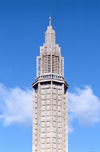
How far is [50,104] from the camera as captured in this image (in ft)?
433

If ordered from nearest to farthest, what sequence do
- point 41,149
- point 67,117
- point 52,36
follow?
1. point 41,149
2. point 67,117
3. point 52,36

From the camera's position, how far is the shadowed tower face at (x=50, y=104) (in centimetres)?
12850

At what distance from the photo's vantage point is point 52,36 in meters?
145

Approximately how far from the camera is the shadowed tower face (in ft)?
422

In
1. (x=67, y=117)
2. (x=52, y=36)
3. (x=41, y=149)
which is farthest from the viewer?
(x=52, y=36)

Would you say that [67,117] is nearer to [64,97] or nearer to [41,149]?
[64,97]

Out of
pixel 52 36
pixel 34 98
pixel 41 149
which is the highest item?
pixel 52 36

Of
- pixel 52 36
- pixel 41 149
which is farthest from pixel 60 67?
pixel 41 149

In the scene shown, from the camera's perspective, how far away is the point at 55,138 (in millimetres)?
128750

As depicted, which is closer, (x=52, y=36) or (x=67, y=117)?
(x=67, y=117)

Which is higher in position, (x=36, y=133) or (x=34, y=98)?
(x=34, y=98)

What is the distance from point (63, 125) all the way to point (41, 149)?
12.1m

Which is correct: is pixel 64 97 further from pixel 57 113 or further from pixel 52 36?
pixel 52 36

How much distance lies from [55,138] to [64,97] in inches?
677
